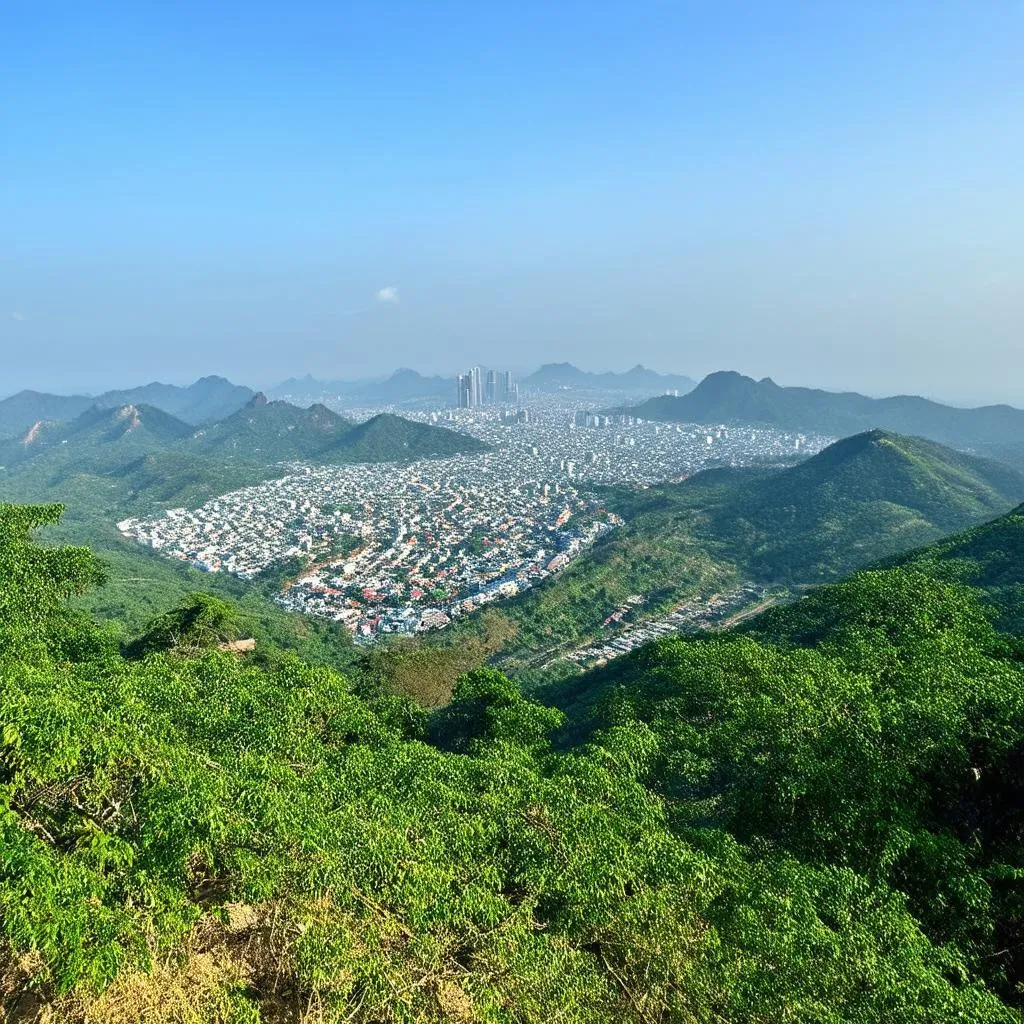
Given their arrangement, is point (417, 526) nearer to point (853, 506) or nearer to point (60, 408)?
point (853, 506)

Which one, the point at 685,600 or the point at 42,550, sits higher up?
the point at 42,550

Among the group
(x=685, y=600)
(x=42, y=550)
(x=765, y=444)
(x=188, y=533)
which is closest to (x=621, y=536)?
(x=685, y=600)

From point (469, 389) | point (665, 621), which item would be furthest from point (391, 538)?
point (469, 389)

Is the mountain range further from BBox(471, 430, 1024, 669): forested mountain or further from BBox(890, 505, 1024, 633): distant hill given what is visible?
BBox(890, 505, 1024, 633): distant hill

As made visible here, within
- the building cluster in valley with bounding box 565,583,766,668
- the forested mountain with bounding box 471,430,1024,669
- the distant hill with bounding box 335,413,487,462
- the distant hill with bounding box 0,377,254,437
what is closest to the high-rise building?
the distant hill with bounding box 0,377,254,437

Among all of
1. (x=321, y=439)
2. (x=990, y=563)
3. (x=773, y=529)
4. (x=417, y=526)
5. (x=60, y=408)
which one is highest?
(x=60, y=408)

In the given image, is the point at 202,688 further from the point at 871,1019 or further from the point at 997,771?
the point at 997,771

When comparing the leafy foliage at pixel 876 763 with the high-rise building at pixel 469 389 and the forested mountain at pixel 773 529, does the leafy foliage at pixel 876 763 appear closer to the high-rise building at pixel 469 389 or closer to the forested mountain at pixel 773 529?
the forested mountain at pixel 773 529
